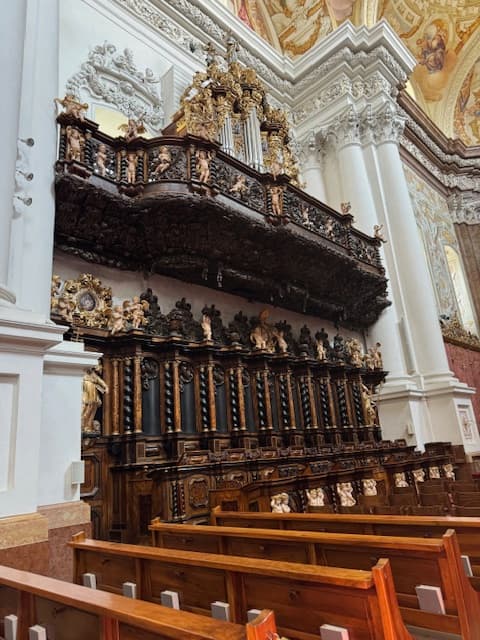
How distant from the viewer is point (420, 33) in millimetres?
16922

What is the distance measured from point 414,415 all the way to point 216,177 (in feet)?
23.7

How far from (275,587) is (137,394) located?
16.4 feet

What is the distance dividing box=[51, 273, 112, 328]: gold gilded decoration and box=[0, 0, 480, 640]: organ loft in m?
0.04

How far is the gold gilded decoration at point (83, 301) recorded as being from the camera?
6.27m

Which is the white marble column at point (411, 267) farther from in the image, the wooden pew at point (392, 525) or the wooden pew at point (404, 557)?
the wooden pew at point (404, 557)

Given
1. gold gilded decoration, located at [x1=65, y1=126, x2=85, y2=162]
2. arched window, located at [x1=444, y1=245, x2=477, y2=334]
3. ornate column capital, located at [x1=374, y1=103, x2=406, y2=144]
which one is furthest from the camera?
arched window, located at [x1=444, y1=245, x2=477, y2=334]

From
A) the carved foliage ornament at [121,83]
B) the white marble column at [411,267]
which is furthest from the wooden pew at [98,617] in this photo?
the white marble column at [411,267]

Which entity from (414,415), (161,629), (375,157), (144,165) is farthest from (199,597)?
(375,157)

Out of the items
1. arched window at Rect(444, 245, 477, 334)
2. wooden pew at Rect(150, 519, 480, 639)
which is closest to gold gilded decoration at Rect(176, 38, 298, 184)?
wooden pew at Rect(150, 519, 480, 639)

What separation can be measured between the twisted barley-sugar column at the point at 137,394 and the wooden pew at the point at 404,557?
13.0 feet

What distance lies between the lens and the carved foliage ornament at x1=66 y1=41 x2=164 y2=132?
29.4ft

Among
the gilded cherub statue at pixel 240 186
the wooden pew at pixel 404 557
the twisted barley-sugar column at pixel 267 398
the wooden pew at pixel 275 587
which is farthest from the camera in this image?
the twisted barley-sugar column at pixel 267 398

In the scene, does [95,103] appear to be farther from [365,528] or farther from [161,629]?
[161,629]

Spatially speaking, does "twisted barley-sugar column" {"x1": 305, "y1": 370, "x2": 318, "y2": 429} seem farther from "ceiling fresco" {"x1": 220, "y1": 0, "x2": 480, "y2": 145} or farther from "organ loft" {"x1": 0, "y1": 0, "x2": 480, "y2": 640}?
"ceiling fresco" {"x1": 220, "y1": 0, "x2": 480, "y2": 145}
